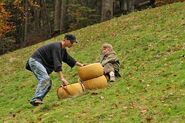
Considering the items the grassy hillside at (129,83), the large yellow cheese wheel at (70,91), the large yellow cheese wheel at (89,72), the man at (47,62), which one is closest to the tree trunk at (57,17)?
the grassy hillside at (129,83)

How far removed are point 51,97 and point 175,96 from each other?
510cm

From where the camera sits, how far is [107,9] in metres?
34.2

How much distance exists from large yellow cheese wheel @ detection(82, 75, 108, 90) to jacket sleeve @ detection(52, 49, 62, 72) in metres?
1.38

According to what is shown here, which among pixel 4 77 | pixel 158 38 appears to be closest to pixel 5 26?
pixel 4 77

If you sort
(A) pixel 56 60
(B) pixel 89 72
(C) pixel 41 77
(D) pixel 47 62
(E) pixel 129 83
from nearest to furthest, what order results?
(A) pixel 56 60 < (C) pixel 41 77 < (D) pixel 47 62 < (E) pixel 129 83 < (B) pixel 89 72

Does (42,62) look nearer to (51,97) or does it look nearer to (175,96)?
(51,97)

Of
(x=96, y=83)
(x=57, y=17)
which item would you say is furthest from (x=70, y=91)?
(x=57, y=17)

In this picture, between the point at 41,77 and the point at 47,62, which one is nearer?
the point at 41,77

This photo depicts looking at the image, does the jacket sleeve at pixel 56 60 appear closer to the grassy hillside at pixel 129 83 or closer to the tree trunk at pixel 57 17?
the grassy hillside at pixel 129 83

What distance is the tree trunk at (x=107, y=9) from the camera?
33.6 meters

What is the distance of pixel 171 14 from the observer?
26062 mm

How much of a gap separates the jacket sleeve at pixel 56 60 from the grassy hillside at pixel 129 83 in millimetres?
954

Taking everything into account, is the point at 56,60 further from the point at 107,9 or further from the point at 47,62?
the point at 107,9

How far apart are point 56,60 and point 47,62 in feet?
2.00
